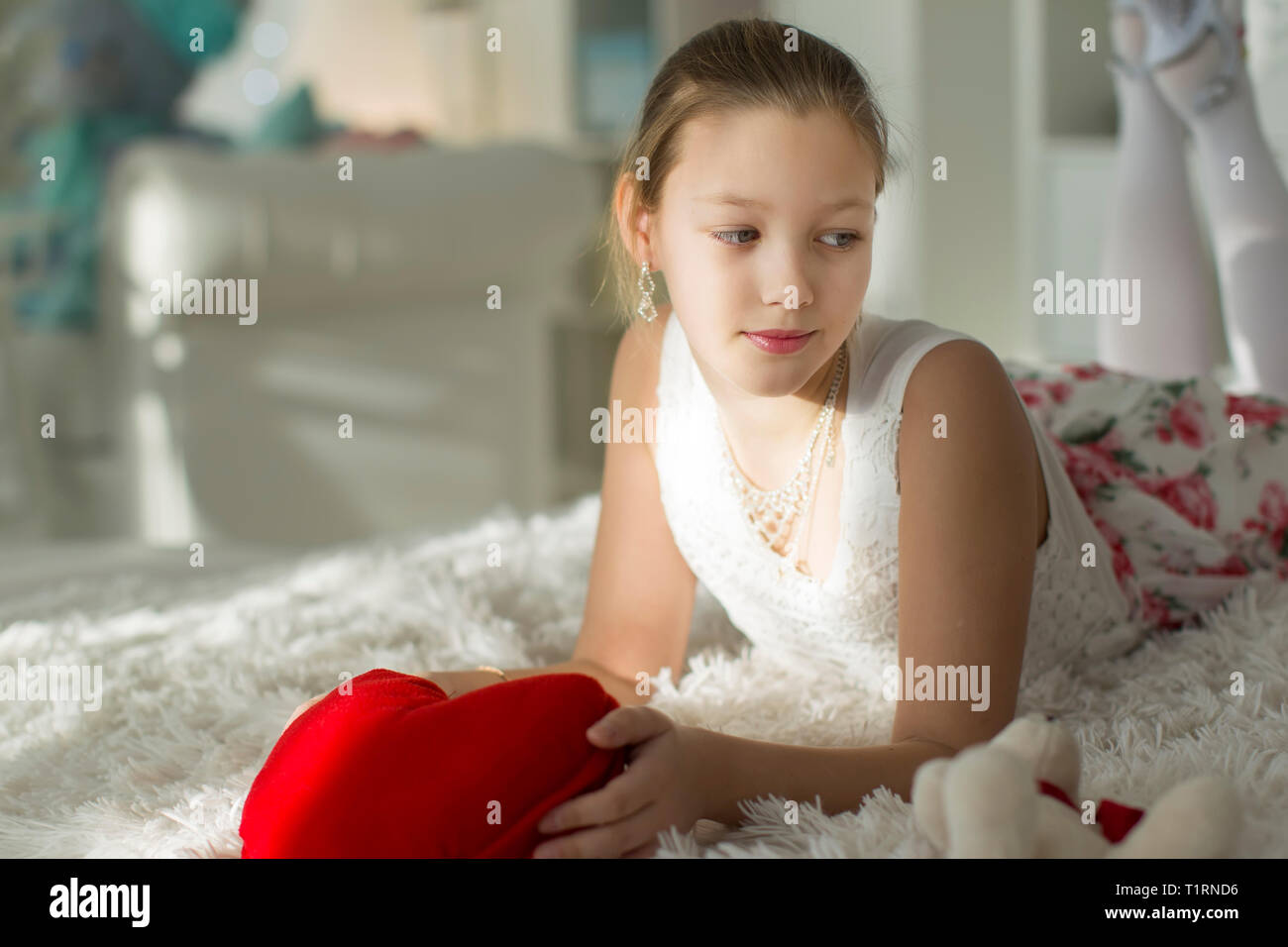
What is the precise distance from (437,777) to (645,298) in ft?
1.57

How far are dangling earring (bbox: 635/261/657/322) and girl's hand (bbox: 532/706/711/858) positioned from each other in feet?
1.29

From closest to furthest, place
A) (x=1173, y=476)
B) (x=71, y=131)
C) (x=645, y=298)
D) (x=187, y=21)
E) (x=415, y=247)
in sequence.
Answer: (x=645, y=298) < (x=1173, y=476) < (x=415, y=247) < (x=71, y=131) < (x=187, y=21)

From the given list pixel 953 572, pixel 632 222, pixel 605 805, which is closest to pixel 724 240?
pixel 632 222

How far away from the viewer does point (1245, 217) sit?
1.40 metres

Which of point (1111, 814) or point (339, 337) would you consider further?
point (339, 337)

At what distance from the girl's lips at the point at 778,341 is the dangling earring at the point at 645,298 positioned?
167 millimetres

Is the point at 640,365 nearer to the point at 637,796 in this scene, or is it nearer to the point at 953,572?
the point at 953,572

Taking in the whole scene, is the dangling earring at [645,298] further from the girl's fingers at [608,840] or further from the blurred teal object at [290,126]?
the blurred teal object at [290,126]

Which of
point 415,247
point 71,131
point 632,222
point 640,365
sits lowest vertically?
point 640,365

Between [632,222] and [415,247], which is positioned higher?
[415,247]

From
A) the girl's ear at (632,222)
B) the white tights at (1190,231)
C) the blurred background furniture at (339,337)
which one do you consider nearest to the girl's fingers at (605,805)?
the girl's ear at (632,222)

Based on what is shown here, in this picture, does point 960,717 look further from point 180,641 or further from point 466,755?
point 180,641

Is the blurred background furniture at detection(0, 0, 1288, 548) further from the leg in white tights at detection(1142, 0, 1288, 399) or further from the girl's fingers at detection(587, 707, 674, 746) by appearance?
the girl's fingers at detection(587, 707, 674, 746)
